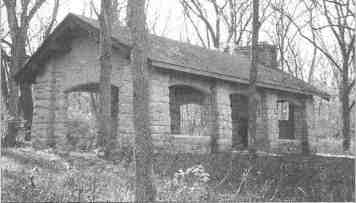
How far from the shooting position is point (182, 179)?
794cm

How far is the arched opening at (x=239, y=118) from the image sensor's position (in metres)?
18.2

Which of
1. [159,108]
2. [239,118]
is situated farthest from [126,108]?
[239,118]

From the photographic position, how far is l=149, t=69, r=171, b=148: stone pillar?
11.1m

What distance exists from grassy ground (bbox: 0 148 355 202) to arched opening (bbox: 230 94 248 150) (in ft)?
20.1

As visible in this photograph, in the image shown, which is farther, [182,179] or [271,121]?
[271,121]

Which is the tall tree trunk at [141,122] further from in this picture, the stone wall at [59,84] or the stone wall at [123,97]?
the stone wall at [59,84]

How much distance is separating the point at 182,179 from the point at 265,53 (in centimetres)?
1477

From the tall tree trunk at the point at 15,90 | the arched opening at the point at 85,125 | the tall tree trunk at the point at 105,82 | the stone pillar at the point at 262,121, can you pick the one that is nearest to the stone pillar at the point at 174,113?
the arched opening at the point at 85,125

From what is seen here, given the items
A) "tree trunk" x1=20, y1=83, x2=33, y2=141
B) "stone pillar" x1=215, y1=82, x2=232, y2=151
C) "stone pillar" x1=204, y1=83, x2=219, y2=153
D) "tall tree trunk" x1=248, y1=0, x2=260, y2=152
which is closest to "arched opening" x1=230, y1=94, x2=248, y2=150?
"stone pillar" x1=215, y1=82, x2=232, y2=151

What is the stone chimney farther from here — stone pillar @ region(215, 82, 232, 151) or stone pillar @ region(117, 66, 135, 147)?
stone pillar @ region(117, 66, 135, 147)

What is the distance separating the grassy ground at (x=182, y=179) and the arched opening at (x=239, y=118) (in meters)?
6.13

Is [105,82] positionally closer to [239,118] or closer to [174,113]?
[174,113]

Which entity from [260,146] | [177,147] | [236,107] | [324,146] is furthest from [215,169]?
[324,146]

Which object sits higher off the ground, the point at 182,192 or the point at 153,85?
the point at 153,85
